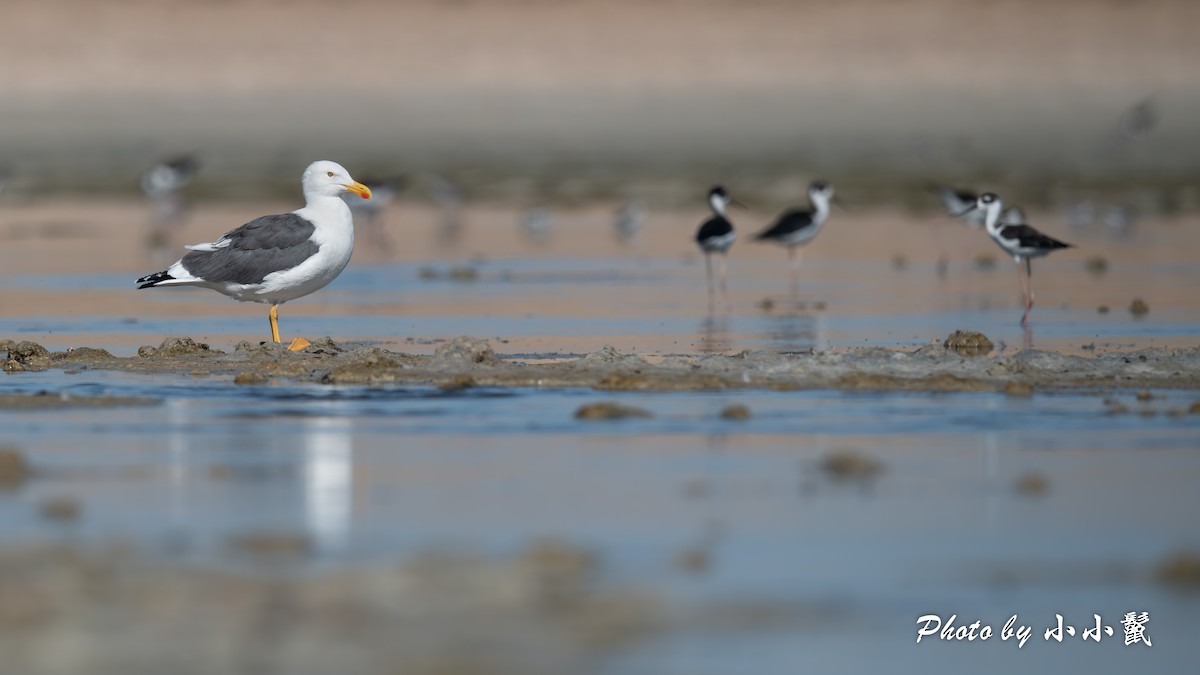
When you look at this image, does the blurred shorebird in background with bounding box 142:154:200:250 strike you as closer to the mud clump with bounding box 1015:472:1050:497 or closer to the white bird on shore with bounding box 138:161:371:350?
the white bird on shore with bounding box 138:161:371:350

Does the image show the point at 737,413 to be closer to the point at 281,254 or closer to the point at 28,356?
the point at 281,254

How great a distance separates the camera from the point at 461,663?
641 cm

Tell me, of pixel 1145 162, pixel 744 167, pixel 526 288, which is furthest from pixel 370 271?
pixel 1145 162

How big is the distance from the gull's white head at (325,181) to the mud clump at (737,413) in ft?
17.9

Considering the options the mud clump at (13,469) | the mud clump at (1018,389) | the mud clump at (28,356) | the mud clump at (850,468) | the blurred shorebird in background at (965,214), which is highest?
the blurred shorebird in background at (965,214)

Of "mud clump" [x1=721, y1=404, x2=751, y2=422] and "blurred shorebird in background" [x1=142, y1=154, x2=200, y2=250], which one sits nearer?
"mud clump" [x1=721, y1=404, x2=751, y2=422]

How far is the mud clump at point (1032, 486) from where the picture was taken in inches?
358

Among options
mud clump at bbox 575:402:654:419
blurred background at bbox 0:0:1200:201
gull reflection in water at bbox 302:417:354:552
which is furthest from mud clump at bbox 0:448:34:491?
blurred background at bbox 0:0:1200:201

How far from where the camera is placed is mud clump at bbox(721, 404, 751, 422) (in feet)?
37.3

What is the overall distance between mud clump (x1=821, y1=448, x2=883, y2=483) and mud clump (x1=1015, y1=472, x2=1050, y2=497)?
2.24ft

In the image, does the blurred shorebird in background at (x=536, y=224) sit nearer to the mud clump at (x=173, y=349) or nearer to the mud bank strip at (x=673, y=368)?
the mud clump at (x=173, y=349)

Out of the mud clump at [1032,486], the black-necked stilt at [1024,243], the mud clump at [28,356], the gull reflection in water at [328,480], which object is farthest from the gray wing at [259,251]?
the black-necked stilt at [1024,243]

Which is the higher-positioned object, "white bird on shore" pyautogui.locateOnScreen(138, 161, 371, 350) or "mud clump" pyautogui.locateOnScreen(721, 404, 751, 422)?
"white bird on shore" pyautogui.locateOnScreen(138, 161, 371, 350)

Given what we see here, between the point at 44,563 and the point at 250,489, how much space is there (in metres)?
1.67
